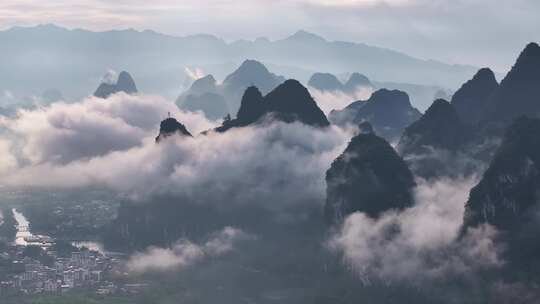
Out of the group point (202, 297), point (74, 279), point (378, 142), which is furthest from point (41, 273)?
point (378, 142)

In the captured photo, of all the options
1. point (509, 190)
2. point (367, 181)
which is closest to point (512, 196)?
point (509, 190)

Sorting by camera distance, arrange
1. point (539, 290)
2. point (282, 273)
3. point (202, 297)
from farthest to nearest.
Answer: point (282, 273)
point (202, 297)
point (539, 290)

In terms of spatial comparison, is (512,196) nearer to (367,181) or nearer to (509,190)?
(509,190)

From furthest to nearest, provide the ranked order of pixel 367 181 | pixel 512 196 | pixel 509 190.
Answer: pixel 367 181, pixel 509 190, pixel 512 196

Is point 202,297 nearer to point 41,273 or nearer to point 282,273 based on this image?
point 282,273

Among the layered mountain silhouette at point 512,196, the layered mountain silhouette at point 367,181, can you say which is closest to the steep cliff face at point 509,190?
the layered mountain silhouette at point 512,196

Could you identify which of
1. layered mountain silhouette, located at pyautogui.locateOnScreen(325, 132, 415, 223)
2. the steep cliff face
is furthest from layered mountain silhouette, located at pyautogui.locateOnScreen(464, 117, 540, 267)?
layered mountain silhouette, located at pyautogui.locateOnScreen(325, 132, 415, 223)

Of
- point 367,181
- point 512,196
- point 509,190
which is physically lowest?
point 512,196
